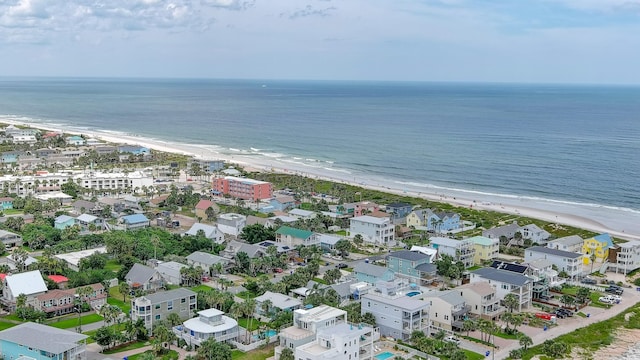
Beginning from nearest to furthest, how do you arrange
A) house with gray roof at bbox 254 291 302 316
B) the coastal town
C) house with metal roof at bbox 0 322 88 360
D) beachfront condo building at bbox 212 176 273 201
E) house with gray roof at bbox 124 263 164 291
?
1. house with metal roof at bbox 0 322 88 360
2. the coastal town
3. house with gray roof at bbox 254 291 302 316
4. house with gray roof at bbox 124 263 164 291
5. beachfront condo building at bbox 212 176 273 201

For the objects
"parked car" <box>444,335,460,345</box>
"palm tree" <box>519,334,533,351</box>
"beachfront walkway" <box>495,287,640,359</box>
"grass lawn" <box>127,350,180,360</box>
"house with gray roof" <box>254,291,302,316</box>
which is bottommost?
"beachfront walkway" <box>495,287,640,359</box>

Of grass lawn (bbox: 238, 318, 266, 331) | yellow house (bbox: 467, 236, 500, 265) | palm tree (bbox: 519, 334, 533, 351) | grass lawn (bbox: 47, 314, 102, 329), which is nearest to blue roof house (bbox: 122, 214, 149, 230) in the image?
grass lawn (bbox: 47, 314, 102, 329)

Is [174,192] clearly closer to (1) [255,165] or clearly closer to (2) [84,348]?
(1) [255,165]

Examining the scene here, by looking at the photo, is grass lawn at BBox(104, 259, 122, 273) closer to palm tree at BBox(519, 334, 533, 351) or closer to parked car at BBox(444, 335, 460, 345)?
parked car at BBox(444, 335, 460, 345)

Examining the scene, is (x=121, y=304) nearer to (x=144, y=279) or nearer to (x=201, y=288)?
(x=144, y=279)

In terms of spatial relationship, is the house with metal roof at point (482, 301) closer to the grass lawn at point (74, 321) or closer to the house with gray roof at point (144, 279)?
the house with gray roof at point (144, 279)

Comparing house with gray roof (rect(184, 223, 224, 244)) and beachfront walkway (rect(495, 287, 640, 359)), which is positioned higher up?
house with gray roof (rect(184, 223, 224, 244))

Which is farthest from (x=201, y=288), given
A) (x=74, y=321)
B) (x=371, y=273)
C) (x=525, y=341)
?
(x=525, y=341)

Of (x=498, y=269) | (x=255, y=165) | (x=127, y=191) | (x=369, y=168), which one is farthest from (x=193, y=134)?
(x=498, y=269)
